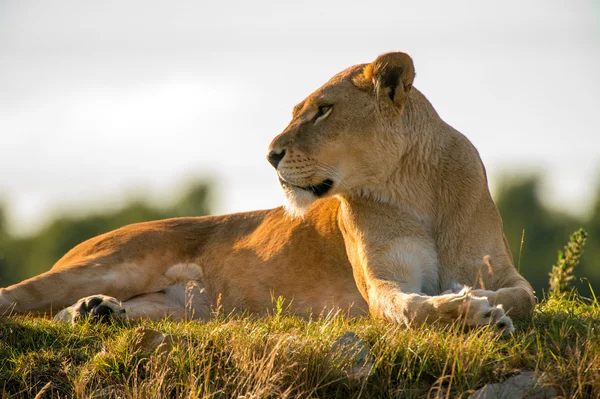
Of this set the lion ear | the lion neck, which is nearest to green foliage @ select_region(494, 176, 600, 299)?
the lion neck

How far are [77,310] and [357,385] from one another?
7.57 ft

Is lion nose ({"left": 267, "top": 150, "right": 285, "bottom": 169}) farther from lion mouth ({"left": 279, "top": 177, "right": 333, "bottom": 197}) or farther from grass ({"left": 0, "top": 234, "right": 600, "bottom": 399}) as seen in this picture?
grass ({"left": 0, "top": 234, "right": 600, "bottom": 399})

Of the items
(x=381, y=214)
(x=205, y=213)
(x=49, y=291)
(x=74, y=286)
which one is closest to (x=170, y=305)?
(x=74, y=286)

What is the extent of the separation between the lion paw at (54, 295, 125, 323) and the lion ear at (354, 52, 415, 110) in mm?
2154

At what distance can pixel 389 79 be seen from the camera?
19.3 ft

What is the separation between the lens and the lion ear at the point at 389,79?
583 centimetres

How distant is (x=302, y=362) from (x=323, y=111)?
1954 millimetres

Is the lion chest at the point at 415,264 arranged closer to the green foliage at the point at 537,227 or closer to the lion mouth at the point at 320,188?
the lion mouth at the point at 320,188

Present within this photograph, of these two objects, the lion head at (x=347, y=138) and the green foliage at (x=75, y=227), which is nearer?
the lion head at (x=347, y=138)

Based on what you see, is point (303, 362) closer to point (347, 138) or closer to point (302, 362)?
point (302, 362)

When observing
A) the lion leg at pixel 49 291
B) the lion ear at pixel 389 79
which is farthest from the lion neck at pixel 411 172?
the lion leg at pixel 49 291

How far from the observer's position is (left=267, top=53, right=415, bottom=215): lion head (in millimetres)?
5758

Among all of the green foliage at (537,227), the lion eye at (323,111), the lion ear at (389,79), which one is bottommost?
the green foliage at (537,227)

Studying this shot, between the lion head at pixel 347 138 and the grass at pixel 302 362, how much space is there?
0.95 meters
